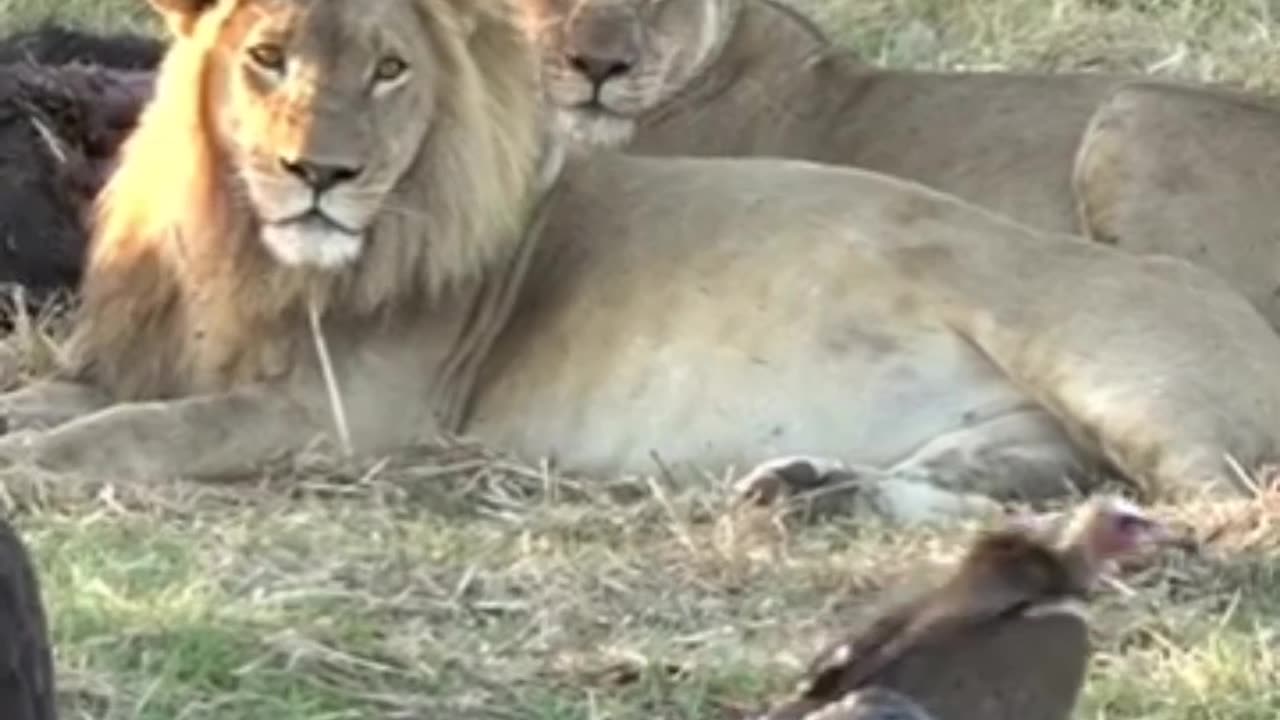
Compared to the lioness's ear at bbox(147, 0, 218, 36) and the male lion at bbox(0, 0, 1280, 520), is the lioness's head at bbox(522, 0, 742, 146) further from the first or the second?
the lioness's ear at bbox(147, 0, 218, 36)

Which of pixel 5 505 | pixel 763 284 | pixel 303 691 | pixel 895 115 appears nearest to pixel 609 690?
pixel 303 691

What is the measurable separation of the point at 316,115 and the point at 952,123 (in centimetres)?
169

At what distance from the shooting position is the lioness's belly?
7.14 m

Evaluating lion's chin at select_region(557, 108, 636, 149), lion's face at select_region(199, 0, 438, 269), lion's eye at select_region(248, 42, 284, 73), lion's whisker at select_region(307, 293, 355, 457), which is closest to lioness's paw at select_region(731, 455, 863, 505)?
lion's whisker at select_region(307, 293, 355, 457)

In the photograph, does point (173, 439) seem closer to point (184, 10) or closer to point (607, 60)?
point (184, 10)

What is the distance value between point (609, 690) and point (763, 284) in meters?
1.75

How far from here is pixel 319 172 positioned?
6902 millimetres

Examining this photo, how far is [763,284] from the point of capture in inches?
285

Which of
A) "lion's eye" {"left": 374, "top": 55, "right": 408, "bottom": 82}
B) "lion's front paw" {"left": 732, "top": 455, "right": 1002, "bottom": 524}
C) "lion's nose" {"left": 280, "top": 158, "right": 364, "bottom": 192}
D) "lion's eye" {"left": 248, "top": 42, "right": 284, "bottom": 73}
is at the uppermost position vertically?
"lion's eye" {"left": 248, "top": 42, "right": 284, "bottom": 73}

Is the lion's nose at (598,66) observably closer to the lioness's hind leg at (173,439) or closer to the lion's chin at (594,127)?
the lion's chin at (594,127)

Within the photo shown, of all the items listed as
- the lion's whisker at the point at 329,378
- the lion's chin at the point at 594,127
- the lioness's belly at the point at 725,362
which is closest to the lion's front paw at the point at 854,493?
the lioness's belly at the point at 725,362

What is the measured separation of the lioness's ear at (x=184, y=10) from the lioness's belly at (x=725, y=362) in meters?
0.68

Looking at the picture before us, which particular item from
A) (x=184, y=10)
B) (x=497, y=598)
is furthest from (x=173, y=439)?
(x=497, y=598)

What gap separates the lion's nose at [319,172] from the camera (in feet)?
22.6
